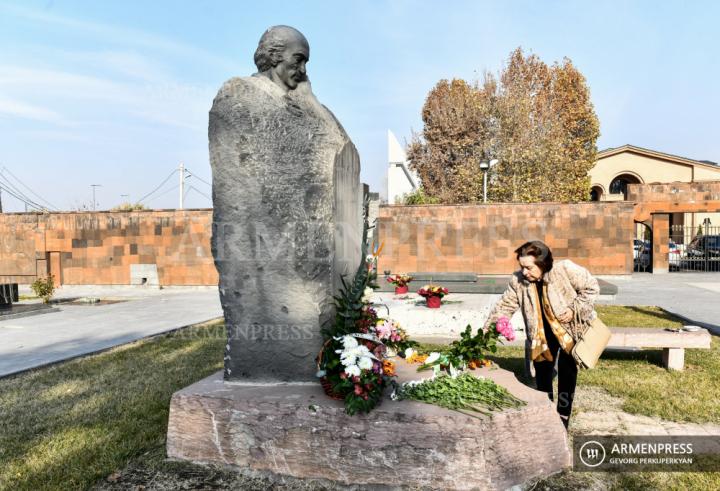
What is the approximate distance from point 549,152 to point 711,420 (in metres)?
20.2

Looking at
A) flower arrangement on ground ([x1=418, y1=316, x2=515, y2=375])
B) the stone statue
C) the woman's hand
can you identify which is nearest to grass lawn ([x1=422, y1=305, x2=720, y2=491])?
flower arrangement on ground ([x1=418, y1=316, x2=515, y2=375])

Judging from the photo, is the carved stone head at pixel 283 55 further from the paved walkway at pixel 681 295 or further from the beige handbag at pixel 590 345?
the paved walkway at pixel 681 295

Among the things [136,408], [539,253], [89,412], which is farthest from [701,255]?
[89,412]

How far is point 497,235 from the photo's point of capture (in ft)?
47.0

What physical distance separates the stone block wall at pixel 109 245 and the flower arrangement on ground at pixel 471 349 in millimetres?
12041

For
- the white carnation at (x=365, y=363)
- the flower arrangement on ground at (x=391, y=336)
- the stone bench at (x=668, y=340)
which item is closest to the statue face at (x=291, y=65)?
the flower arrangement on ground at (x=391, y=336)

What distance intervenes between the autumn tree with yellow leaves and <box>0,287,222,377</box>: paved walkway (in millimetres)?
15168

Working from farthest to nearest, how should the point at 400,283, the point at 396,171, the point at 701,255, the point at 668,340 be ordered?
the point at 396,171
the point at 701,255
the point at 400,283
the point at 668,340

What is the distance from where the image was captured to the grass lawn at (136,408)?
111 inches

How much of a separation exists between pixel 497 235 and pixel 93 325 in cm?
1071

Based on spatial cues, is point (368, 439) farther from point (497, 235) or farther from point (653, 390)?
point (497, 235)

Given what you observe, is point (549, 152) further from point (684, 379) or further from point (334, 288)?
point (334, 288)

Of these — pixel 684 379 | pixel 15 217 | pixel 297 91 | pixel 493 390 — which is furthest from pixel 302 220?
pixel 15 217

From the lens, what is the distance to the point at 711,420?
3.69 m
